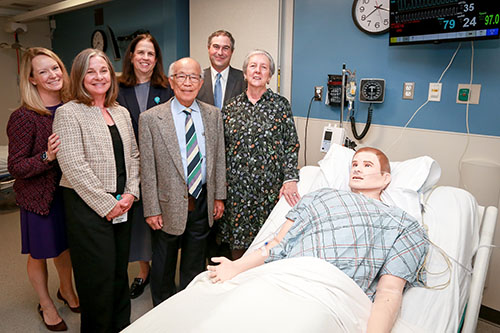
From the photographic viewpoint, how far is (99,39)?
5.08 m

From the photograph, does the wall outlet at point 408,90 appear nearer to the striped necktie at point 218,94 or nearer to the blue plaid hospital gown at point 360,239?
the blue plaid hospital gown at point 360,239

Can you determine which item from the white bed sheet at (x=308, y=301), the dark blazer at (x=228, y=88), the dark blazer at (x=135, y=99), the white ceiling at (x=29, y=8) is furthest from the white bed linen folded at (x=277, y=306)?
the white ceiling at (x=29, y=8)

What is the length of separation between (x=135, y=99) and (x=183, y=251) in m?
0.93

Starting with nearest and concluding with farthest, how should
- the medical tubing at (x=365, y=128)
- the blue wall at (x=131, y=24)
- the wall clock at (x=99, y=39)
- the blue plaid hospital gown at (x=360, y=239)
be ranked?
1. the blue plaid hospital gown at (x=360, y=239)
2. the medical tubing at (x=365, y=128)
3. the blue wall at (x=131, y=24)
4. the wall clock at (x=99, y=39)

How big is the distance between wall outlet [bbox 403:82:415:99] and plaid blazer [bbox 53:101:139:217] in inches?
74.3

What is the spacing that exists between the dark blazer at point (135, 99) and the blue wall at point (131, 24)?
6.51 ft

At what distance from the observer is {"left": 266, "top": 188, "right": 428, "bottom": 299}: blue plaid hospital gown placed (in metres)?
1.49

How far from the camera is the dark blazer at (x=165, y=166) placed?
187 centimetres

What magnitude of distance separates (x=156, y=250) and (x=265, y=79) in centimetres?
110

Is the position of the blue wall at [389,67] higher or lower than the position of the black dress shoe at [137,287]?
higher

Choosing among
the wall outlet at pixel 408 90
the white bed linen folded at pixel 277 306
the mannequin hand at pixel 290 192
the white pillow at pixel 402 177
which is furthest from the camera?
the wall outlet at pixel 408 90

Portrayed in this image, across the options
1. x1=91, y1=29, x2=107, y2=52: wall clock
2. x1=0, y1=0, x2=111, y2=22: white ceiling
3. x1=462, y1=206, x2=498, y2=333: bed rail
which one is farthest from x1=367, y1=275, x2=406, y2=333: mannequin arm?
x1=91, y1=29, x2=107, y2=52: wall clock

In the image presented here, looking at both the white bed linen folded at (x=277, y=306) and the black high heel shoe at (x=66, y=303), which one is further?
the black high heel shoe at (x=66, y=303)

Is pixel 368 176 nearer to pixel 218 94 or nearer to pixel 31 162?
pixel 218 94
